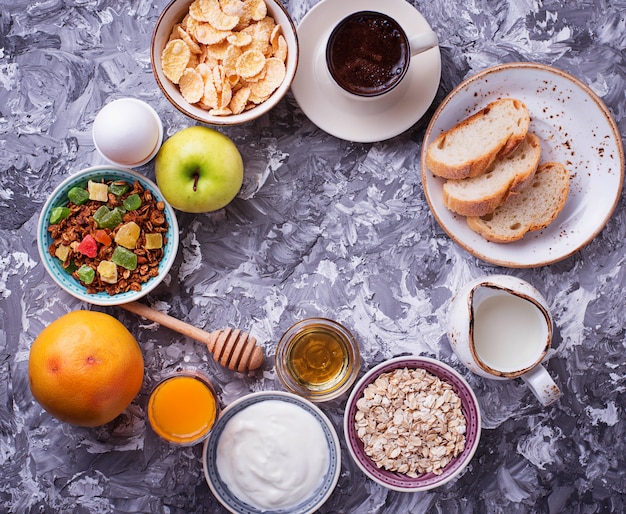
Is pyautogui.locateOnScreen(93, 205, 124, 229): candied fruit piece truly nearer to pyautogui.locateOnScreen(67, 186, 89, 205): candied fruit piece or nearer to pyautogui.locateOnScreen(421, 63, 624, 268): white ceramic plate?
pyautogui.locateOnScreen(67, 186, 89, 205): candied fruit piece

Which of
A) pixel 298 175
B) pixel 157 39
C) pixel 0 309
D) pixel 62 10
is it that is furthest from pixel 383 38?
pixel 0 309

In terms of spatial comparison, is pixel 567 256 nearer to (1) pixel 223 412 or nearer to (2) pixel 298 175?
(2) pixel 298 175

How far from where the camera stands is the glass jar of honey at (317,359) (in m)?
1.17

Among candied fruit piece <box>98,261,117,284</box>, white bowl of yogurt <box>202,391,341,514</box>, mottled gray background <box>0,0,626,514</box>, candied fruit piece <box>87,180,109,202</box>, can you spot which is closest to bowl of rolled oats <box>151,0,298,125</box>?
mottled gray background <box>0,0,626,514</box>

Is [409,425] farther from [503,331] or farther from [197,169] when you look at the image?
[197,169]

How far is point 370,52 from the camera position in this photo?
111 cm

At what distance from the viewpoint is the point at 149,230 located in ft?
3.78

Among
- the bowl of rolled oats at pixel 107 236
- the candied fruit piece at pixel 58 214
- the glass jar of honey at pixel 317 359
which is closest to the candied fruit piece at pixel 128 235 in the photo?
the bowl of rolled oats at pixel 107 236

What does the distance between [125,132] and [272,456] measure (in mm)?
650

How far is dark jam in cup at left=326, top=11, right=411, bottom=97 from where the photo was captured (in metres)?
1.09

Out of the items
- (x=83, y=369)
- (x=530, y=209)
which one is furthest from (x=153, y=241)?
(x=530, y=209)

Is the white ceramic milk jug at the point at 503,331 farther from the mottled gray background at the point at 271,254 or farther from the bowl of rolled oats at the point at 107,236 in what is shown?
the bowl of rolled oats at the point at 107,236

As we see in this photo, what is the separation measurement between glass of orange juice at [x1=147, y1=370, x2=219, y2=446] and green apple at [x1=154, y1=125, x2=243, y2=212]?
333 mm

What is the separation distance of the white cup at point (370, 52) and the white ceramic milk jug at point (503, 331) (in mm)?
410
